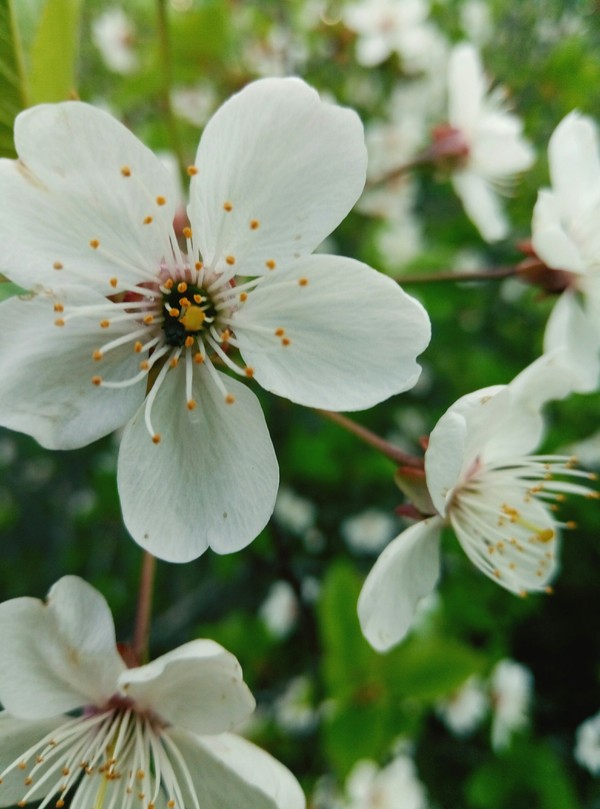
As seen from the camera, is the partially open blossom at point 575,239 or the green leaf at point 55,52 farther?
the partially open blossom at point 575,239

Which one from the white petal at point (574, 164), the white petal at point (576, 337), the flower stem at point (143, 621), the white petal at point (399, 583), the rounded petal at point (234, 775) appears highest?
the white petal at point (574, 164)

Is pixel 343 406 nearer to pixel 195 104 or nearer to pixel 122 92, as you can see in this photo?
pixel 122 92

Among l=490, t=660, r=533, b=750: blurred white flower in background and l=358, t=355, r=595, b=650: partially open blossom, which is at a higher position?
l=358, t=355, r=595, b=650: partially open blossom

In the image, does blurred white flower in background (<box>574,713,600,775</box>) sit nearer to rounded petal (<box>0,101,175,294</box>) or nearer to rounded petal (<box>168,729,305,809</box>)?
rounded petal (<box>168,729,305,809</box>)

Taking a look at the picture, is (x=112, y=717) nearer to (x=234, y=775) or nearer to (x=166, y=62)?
(x=234, y=775)

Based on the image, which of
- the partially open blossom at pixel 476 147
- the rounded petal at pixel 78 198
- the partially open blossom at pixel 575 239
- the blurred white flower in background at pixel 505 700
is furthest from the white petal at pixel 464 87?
the blurred white flower in background at pixel 505 700

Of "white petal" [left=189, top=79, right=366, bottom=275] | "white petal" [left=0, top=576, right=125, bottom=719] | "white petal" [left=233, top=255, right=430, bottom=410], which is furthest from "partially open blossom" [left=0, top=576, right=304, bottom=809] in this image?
"white petal" [left=189, top=79, right=366, bottom=275]

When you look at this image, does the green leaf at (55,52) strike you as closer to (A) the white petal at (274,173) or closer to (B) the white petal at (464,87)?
(A) the white petal at (274,173)

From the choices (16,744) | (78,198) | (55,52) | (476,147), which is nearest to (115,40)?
(476,147)
